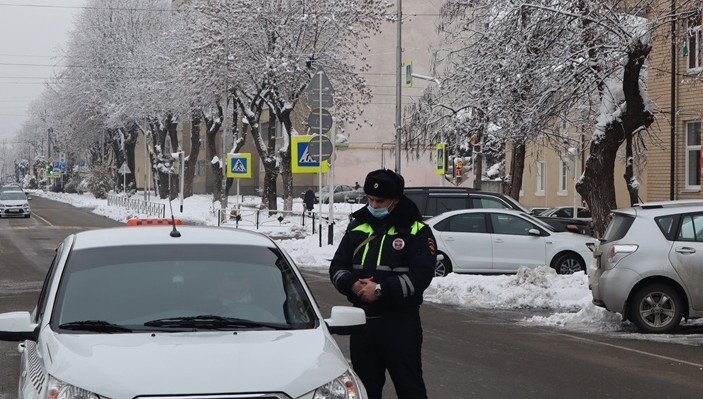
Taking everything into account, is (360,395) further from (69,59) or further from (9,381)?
(69,59)

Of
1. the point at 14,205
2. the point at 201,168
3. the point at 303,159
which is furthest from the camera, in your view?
the point at 201,168

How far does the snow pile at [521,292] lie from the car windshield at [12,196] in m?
43.2

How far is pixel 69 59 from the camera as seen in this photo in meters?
81.5

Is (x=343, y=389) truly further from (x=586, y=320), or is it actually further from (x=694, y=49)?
(x=694, y=49)

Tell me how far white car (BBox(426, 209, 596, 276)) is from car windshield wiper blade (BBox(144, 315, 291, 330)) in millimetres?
15615

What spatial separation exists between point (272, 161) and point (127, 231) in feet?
150

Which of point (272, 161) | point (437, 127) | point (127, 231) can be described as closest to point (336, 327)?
point (127, 231)

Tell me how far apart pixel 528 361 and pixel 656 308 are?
10.6 feet

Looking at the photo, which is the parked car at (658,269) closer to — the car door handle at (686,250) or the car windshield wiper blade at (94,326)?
the car door handle at (686,250)

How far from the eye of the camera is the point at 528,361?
38.0ft

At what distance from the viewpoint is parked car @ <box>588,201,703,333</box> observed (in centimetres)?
1386

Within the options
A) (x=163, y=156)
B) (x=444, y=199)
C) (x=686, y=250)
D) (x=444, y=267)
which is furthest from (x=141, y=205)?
(x=686, y=250)

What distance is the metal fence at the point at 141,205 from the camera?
50825 mm

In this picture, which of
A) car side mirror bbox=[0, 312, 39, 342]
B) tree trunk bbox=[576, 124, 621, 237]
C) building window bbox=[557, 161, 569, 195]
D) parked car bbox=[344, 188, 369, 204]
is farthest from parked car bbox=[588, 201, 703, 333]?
parked car bbox=[344, 188, 369, 204]
